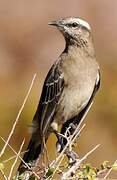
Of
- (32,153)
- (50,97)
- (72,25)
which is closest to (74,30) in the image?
(72,25)

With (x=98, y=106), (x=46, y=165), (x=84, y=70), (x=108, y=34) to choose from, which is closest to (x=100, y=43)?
(x=108, y=34)

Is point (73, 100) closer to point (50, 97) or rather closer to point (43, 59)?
point (50, 97)

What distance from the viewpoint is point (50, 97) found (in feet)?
29.6

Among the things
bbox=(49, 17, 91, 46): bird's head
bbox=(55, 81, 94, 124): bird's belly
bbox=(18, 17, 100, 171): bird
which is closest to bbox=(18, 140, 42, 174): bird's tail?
bbox=(18, 17, 100, 171): bird

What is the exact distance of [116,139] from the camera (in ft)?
47.7

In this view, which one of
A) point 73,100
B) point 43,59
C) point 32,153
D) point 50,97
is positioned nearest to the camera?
point 32,153

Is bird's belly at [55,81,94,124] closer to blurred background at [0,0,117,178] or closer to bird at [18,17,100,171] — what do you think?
bird at [18,17,100,171]

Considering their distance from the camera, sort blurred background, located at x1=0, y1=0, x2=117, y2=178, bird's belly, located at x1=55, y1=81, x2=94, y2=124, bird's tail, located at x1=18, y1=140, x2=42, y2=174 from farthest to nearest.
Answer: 1. blurred background, located at x1=0, y1=0, x2=117, y2=178
2. bird's belly, located at x1=55, y1=81, x2=94, y2=124
3. bird's tail, located at x1=18, y1=140, x2=42, y2=174

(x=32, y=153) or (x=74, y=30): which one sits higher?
(x=74, y=30)

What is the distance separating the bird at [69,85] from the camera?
8.84 meters

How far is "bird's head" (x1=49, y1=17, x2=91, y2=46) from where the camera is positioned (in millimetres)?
8922

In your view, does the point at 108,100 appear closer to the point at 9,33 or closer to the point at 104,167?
the point at 9,33

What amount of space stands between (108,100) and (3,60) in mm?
4240

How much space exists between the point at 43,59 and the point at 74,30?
398 inches
